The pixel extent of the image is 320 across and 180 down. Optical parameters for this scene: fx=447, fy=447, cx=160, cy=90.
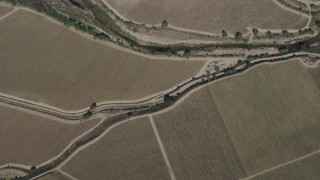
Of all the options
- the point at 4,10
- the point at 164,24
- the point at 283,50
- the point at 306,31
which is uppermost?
the point at 4,10

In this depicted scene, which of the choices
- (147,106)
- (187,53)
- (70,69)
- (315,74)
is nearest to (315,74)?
(315,74)

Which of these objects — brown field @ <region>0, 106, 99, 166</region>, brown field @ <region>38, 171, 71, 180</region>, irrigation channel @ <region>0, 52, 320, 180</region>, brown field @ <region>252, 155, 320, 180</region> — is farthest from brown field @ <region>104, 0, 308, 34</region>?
brown field @ <region>38, 171, 71, 180</region>

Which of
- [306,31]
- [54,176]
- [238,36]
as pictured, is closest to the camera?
[54,176]

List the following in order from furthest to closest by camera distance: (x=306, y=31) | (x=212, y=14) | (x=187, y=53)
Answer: (x=212, y=14)
(x=306, y=31)
(x=187, y=53)

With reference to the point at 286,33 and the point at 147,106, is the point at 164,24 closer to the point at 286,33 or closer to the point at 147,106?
the point at 147,106

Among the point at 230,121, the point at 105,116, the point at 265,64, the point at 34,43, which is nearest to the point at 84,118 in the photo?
the point at 105,116

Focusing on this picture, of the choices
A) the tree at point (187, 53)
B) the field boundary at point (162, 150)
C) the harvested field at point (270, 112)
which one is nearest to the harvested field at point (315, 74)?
the harvested field at point (270, 112)

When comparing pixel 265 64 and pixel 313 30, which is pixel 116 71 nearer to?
pixel 265 64

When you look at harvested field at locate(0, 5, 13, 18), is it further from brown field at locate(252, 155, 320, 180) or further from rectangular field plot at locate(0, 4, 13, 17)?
brown field at locate(252, 155, 320, 180)
